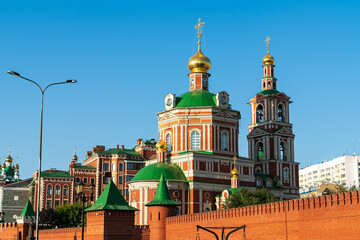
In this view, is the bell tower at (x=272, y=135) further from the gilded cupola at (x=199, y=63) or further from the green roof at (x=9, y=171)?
the green roof at (x=9, y=171)

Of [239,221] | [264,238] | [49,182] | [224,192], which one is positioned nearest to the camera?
[264,238]

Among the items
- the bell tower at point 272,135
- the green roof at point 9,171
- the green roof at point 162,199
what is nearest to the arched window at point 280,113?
the bell tower at point 272,135

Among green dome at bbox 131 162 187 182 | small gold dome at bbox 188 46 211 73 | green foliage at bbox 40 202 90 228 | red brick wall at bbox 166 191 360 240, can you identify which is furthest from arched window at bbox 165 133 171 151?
red brick wall at bbox 166 191 360 240

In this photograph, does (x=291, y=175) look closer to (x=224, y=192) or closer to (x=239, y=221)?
(x=224, y=192)

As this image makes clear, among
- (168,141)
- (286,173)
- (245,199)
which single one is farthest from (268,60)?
(245,199)

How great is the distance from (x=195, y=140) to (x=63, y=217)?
17.2 meters

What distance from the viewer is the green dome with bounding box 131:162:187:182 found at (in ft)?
173

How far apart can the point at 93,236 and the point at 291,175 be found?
27.6 m

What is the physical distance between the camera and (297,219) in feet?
109

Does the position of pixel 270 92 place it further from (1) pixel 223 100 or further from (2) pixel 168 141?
(2) pixel 168 141

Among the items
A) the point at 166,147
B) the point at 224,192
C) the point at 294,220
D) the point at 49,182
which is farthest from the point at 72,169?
the point at 294,220

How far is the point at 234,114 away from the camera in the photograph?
5816 centimetres

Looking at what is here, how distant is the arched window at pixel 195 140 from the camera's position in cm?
5641

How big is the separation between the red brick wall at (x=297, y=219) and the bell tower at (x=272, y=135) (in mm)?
22286
